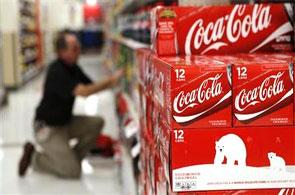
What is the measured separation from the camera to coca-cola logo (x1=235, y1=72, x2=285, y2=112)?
1.59 metres

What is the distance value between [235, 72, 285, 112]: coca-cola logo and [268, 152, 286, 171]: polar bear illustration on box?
0.57ft

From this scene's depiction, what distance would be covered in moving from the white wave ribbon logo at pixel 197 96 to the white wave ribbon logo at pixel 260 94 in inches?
2.5

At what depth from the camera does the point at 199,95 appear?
1.58 metres

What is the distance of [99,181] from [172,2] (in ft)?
7.94

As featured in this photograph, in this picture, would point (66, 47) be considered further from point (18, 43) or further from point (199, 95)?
point (18, 43)

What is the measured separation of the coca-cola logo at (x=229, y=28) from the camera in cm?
201

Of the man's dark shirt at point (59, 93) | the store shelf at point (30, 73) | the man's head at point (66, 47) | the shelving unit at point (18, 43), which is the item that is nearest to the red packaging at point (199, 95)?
the man's dark shirt at point (59, 93)

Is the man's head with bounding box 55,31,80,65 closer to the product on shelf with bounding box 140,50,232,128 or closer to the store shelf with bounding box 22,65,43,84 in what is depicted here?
the product on shelf with bounding box 140,50,232,128

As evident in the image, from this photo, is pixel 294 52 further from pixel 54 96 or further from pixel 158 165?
pixel 54 96

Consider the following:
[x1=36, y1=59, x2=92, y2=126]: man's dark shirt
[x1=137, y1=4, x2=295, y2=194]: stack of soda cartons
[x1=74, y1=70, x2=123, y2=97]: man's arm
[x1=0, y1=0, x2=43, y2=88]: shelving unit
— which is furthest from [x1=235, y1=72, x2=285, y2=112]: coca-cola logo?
[x1=0, y1=0, x2=43, y2=88]: shelving unit

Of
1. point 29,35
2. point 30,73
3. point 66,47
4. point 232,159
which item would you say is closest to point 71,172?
point 66,47

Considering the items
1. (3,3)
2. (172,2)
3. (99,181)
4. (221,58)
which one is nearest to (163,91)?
(221,58)

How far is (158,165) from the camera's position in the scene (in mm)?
2010

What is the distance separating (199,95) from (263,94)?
0.20 metres
